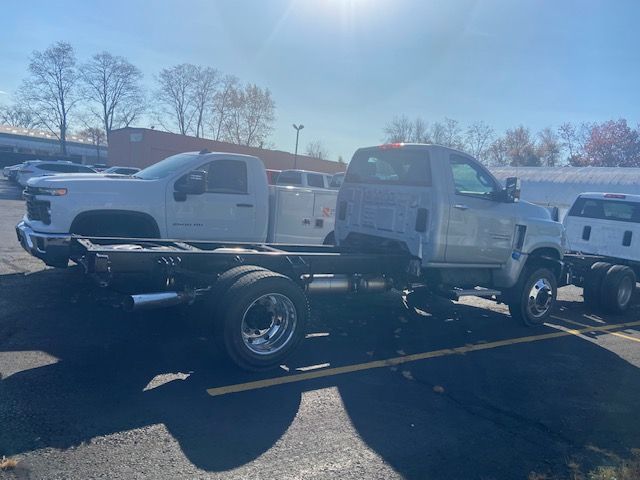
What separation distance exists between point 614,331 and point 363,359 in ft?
16.2

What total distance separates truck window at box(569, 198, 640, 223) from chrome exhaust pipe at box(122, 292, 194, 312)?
30.9ft

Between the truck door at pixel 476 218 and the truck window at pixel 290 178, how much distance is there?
7135 mm

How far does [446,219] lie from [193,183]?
360 centimetres

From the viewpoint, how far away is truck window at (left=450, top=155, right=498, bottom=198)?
23.7 feet

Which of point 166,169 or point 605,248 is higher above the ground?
point 166,169

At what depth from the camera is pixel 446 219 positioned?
696cm

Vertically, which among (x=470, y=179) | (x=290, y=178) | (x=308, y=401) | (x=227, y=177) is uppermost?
(x=470, y=179)

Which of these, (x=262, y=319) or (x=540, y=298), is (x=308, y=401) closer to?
(x=262, y=319)

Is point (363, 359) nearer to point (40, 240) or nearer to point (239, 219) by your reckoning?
point (239, 219)

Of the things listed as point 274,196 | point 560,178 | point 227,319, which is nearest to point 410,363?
point 227,319

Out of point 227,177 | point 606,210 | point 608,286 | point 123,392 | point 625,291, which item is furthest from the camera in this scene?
point 606,210

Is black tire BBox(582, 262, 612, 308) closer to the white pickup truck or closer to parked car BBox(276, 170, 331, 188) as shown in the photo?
the white pickup truck

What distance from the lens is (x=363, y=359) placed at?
19.6 ft

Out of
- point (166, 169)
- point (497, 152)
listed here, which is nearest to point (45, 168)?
point (166, 169)
